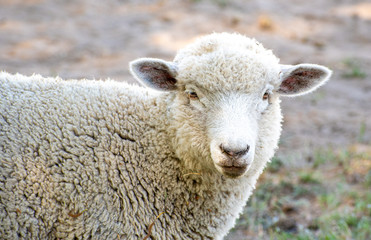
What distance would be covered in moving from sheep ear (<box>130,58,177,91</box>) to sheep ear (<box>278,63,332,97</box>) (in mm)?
821

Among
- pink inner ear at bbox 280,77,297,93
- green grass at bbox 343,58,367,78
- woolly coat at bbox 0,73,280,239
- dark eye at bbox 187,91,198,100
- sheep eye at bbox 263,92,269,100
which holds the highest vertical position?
green grass at bbox 343,58,367,78

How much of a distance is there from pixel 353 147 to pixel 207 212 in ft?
11.3

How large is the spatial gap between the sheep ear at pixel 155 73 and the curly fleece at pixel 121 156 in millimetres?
78

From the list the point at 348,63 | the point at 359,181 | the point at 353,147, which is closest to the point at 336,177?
the point at 359,181

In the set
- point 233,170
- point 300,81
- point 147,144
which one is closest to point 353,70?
point 300,81

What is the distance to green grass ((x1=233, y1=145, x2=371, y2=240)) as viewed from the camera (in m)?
4.59

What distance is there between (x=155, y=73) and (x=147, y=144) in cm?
52

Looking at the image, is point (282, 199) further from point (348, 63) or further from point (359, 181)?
point (348, 63)

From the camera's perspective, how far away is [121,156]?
3316 millimetres

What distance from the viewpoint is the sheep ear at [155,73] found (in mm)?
3408

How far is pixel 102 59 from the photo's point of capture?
859 cm

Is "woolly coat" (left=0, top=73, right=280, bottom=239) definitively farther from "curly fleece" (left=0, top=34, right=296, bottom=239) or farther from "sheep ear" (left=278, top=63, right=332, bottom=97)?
"sheep ear" (left=278, top=63, right=332, bottom=97)

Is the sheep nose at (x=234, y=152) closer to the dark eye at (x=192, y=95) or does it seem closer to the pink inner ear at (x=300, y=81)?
the dark eye at (x=192, y=95)

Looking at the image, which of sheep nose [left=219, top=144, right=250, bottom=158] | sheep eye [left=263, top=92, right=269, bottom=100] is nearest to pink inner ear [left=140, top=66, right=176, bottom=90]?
sheep eye [left=263, top=92, right=269, bottom=100]
